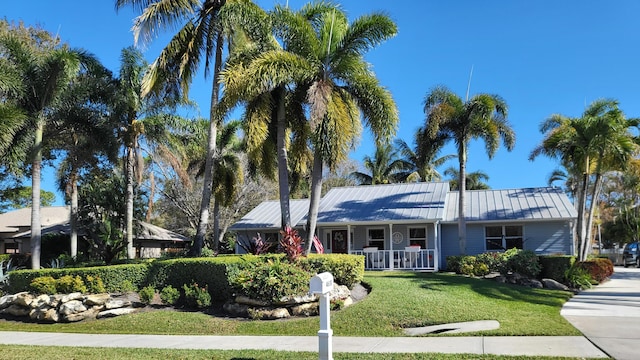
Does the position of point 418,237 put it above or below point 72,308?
above

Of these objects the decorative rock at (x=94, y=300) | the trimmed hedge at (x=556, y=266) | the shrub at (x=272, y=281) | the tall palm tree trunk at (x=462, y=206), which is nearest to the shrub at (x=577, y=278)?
the trimmed hedge at (x=556, y=266)

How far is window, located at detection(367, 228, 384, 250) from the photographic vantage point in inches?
1003

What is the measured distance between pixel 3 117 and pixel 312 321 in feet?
38.2

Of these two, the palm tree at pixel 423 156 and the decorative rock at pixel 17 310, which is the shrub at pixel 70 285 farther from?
the palm tree at pixel 423 156

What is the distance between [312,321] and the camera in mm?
11734

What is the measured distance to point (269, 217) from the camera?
2767cm

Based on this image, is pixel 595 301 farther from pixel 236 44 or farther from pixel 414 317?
pixel 236 44

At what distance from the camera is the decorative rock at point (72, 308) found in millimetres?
13163

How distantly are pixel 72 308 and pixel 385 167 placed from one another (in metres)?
32.2

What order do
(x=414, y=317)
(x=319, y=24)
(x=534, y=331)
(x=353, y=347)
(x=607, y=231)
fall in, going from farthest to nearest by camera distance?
1. (x=607, y=231)
2. (x=319, y=24)
3. (x=414, y=317)
4. (x=534, y=331)
5. (x=353, y=347)

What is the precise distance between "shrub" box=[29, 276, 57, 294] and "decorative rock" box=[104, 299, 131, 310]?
1.75 metres

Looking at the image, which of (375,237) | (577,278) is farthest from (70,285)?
(577,278)

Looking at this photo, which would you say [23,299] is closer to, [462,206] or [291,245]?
[291,245]

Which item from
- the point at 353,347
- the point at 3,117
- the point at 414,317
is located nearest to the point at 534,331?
the point at 414,317
